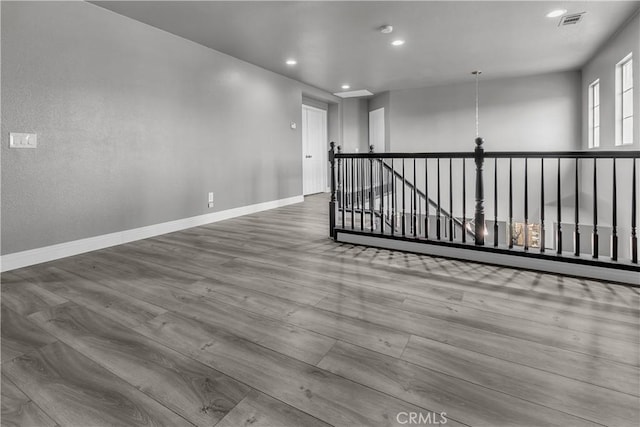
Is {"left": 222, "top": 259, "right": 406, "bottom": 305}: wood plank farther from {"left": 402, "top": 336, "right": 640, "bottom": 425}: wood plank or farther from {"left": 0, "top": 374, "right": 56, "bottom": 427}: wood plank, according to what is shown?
{"left": 0, "top": 374, "right": 56, "bottom": 427}: wood plank

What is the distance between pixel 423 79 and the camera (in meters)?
6.87

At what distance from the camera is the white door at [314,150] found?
7801 millimetres

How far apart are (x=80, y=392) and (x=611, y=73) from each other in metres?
6.58

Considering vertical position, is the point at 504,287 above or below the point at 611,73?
below

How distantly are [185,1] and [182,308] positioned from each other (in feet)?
9.80

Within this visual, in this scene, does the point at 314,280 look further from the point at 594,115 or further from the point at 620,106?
the point at 594,115

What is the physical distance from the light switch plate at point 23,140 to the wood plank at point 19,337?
1648 millimetres

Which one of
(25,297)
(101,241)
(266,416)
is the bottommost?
(266,416)

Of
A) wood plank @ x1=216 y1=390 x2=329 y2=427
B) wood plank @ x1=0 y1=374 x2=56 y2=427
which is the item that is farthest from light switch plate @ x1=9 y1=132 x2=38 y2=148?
wood plank @ x1=216 y1=390 x2=329 y2=427

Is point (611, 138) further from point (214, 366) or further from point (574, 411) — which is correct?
point (214, 366)

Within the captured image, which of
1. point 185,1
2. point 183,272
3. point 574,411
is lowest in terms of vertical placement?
point 574,411

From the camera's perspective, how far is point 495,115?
23.8ft

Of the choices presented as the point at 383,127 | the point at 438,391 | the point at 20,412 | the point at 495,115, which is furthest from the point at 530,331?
the point at 383,127

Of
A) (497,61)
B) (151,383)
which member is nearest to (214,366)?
(151,383)
